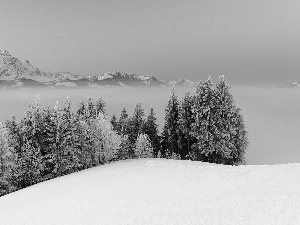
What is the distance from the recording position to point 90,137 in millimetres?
49438

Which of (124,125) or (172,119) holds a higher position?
(172,119)

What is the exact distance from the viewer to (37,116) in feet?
151

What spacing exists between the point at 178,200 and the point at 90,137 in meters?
33.3

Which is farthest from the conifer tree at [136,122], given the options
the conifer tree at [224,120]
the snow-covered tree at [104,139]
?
the conifer tree at [224,120]

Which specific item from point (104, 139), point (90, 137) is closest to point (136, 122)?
point (104, 139)

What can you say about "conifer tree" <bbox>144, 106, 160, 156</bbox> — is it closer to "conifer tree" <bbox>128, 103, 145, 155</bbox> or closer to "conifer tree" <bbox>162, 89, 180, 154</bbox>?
"conifer tree" <bbox>128, 103, 145, 155</bbox>

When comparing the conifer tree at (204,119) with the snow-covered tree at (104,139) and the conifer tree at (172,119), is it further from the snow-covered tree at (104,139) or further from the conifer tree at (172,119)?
the snow-covered tree at (104,139)

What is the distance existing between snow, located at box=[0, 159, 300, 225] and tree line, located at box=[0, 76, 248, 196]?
14.6 m

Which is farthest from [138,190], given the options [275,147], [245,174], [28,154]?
[275,147]

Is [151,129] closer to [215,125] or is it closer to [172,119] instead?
[172,119]

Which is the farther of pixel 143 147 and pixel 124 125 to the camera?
pixel 124 125

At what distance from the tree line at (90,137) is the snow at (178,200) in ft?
47.8

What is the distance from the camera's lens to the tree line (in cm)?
4297

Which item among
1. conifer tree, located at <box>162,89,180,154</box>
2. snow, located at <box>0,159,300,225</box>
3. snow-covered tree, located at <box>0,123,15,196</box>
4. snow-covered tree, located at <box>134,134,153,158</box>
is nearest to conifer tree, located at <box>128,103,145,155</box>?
snow-covered tree, located at <box>134,134,153,158</box>
